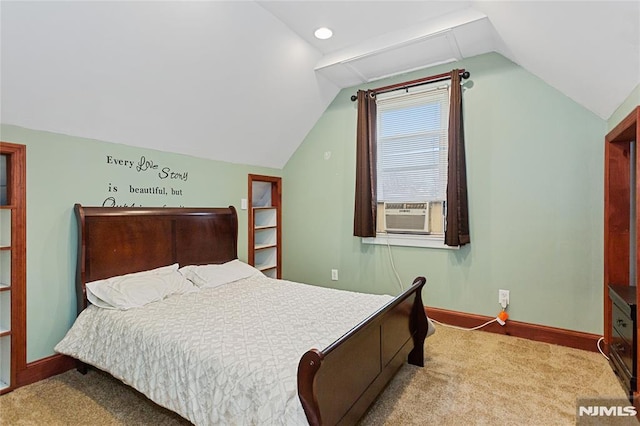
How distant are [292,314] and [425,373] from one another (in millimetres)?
1127

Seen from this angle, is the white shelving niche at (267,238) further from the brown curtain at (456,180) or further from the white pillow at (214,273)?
the brown curtain at (456,180)

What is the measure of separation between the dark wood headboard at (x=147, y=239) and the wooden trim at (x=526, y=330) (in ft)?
8.05

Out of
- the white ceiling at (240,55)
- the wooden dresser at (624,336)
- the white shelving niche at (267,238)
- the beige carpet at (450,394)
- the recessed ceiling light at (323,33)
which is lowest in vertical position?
the beige carpet at (450,394)

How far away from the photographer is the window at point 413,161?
3543mm

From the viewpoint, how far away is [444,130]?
351cm

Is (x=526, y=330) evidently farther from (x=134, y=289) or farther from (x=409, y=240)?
(x=134, y=289)

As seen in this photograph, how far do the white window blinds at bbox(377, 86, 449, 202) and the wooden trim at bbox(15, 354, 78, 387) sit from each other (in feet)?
10.8

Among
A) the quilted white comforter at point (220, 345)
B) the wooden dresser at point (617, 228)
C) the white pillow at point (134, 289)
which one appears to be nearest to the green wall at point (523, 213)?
the wooden dresser at point (617, 228)

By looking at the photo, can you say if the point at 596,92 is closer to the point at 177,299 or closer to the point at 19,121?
the point at 177,299

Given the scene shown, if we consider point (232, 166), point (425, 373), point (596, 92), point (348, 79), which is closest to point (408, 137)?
point (348, 79)

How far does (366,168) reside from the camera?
3.84m

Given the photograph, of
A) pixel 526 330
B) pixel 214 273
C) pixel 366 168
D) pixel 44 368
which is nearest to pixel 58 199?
pixel 44 368

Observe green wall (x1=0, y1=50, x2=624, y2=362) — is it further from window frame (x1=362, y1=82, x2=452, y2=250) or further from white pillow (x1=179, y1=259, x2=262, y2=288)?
white pillow (x1=179, y1=259, x2=262, y2=288)

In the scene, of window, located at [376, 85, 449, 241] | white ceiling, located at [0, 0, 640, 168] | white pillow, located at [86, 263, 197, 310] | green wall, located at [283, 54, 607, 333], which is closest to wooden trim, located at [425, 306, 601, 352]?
green wall, located at [283, 54, 607, 333]
